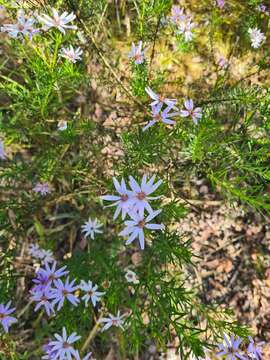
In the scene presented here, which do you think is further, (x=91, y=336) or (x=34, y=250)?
(x=34, y=250)

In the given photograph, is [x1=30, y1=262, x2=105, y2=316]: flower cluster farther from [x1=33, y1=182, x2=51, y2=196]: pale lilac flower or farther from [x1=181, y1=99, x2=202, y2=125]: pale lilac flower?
[x1=181, y1=99, x2=202, y2=125]: pale lilac flower

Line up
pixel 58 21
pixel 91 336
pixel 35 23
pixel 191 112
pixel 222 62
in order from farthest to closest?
pixel 222 62 < pixel 91 336 < pixel 191 112 < pixel 35 23 < pixel 58 21

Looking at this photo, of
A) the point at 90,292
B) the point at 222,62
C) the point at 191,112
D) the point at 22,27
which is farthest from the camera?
the point at 222,62

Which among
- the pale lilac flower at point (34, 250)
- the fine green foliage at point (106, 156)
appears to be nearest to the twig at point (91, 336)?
the fine green foliage at point (106, 156)

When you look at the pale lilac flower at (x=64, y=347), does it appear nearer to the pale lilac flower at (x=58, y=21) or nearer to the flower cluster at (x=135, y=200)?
the flower cluster at (x=135, y=200)

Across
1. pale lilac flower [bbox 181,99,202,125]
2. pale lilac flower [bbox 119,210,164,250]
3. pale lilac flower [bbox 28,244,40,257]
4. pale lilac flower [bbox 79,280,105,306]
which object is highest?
pale lilac flower [bbox 181,99,202,125]

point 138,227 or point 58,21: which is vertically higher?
point 58,21

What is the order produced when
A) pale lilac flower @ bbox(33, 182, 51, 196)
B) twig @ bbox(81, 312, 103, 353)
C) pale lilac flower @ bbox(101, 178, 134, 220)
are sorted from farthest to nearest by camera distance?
pale lilac flower @ bbox(33, 182, 51, 196) < twig @ bbox(81, 312, 103, 353) < pale lilac flower @ bbox(101, 178, 134, 220)

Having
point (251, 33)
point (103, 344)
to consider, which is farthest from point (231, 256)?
point (251, 33)

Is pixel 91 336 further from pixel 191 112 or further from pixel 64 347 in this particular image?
pixel 191 112

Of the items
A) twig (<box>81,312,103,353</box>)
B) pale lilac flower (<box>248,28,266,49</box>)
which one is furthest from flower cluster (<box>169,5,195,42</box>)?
twig (<box>81,312,103,353</box>)

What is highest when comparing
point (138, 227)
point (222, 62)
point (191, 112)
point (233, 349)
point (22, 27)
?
point (222, 62)

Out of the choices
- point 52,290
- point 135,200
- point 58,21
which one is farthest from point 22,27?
point 52,290
